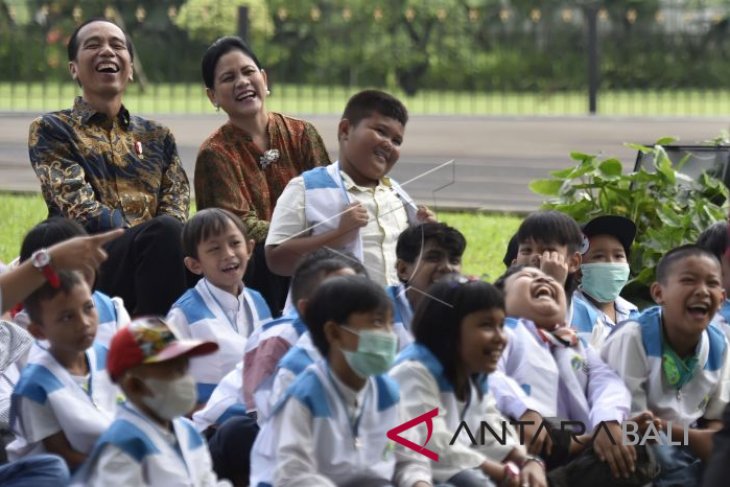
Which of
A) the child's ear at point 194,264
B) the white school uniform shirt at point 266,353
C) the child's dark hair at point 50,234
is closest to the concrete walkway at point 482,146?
the child's ear at point 194,264

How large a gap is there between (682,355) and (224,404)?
1696mm

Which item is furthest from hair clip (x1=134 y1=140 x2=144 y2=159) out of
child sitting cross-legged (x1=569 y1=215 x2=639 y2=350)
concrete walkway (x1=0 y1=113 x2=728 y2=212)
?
concrete walkway (x1=0 y1=113 x2=728 y2=212)

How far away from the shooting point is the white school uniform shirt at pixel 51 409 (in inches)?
195

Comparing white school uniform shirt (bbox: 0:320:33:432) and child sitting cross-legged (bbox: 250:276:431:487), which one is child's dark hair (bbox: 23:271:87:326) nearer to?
white school uniform shirt (bbox: 0:320:33:432)

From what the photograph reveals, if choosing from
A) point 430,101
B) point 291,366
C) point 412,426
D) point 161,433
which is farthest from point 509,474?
point 430,101

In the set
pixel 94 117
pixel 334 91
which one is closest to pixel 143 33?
pixel 334 91

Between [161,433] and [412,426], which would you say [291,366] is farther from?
[161,433]

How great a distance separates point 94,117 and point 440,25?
22.9 m

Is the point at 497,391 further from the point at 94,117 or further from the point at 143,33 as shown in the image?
the point at 143,33

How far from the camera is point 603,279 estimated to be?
21.8 ft

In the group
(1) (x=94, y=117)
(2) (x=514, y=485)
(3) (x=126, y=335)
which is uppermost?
(1) (x=94, y=117)

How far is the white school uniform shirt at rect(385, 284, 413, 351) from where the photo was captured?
582 centimetres

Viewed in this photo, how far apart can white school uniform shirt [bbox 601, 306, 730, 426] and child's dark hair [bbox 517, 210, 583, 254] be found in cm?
52

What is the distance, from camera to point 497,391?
554 centimetres
